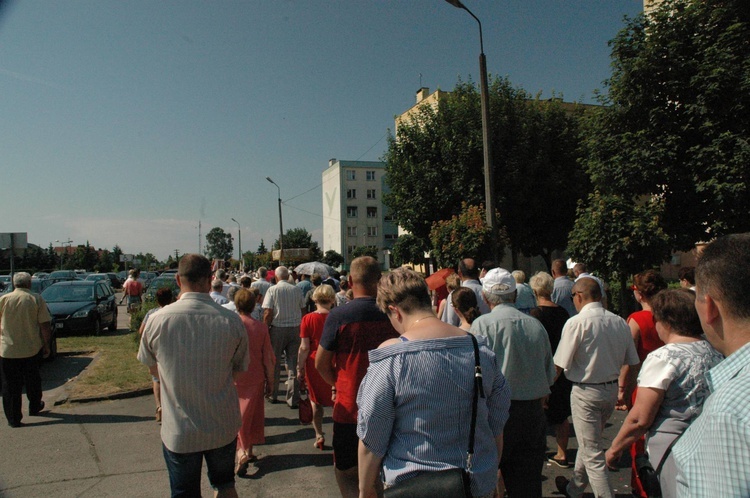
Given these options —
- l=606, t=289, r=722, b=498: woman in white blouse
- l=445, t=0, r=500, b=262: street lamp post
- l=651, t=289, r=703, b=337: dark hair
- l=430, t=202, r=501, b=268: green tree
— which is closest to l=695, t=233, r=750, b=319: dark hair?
l=606, t=289, r=722, b=498: woman in white blouse

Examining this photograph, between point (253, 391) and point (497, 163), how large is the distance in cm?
1974

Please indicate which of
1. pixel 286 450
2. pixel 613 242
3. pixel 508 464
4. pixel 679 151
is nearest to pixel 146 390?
pixel 286 450

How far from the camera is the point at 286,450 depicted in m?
5.82

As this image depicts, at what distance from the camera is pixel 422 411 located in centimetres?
221

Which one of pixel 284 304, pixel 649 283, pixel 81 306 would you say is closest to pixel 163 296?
pixel 284 304

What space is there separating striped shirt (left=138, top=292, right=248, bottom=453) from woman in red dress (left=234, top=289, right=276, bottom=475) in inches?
69.2

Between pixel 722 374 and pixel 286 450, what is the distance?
5.23 metres

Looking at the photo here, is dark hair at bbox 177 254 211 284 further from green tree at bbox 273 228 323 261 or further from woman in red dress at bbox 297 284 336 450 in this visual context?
green tree at bbox 273 228 323 261

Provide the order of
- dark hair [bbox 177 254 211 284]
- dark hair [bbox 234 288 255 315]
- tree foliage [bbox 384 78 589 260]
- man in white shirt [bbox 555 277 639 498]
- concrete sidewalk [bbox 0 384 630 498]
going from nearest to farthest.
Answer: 1. dark hair [bbox 177 254 211 284]
2. man in white shirt [bbox 555 277 639 498]
3. concrete sidewalk [bbox 0 384 630 498]
4. dark hair [bbox 234 288 255 315]
5. tree foliage [bbox 384 78 589 260]

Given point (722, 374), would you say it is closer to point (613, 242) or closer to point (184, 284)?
point (184, 284)

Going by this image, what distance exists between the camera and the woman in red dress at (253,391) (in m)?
5.27

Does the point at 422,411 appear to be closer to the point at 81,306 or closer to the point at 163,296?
the point at 163,296

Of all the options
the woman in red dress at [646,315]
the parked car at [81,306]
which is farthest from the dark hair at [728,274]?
the parked car at [81,306]

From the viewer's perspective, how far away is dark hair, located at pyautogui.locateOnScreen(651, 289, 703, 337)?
124 inches
